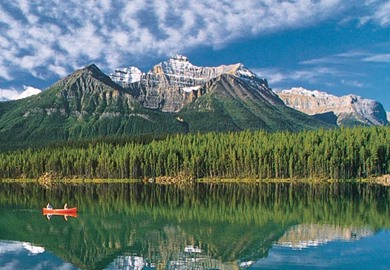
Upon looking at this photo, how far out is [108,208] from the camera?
9331 cm

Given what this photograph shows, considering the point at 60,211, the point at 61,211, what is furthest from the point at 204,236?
the point at 60,211

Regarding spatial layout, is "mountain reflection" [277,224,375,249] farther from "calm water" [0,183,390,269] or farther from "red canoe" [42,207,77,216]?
"red canoe" [42,207,77,216]

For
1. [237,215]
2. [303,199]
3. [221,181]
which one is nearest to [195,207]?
[237,215]

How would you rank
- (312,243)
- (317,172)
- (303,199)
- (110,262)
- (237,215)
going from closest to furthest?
(110,262), (312,243), (237,215), (303,199), (317,172)

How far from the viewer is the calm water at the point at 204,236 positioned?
152 feet

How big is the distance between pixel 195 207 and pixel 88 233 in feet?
99.1

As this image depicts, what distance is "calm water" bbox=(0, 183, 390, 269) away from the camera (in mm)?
46281

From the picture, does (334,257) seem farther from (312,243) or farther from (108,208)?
(108,208)

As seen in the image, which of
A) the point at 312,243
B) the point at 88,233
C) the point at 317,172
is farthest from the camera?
the point at 317,172

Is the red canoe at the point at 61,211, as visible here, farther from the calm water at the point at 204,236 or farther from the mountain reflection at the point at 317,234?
the mountain reflection at the point at 317,234

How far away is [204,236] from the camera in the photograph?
58969mm


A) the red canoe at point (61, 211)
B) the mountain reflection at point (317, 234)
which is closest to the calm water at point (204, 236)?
the mountain reflection at point (317, 234)

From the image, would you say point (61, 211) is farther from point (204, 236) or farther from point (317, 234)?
point (317, 234)

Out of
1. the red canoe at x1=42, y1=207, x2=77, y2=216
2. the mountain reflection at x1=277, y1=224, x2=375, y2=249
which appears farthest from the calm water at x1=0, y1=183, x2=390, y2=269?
the red canoe at x1=42, y1=207, x2=77, y2=216
